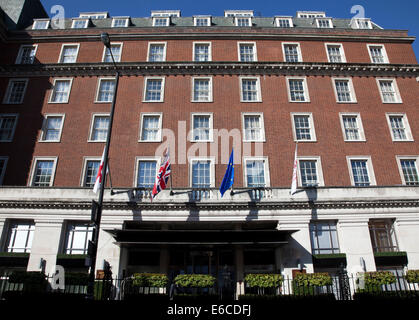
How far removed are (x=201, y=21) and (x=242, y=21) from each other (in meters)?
4.49

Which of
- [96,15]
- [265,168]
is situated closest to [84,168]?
[265,168]

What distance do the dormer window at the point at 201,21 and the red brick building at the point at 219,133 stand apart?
251cm

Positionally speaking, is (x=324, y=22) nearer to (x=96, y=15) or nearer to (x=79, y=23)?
→ (x=96, y=15)

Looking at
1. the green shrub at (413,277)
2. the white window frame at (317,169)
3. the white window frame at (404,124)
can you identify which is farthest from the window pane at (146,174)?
the white window frame at (404,124)

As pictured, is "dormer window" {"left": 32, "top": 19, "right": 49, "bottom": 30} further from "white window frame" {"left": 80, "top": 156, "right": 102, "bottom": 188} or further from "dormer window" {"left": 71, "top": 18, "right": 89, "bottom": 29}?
"white window frame" {"left": 80, "top": 156, "right": 102, "bottom": 188}

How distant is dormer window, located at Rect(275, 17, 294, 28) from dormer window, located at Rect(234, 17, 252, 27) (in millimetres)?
2934

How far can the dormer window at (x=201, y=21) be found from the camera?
3216 centimetres

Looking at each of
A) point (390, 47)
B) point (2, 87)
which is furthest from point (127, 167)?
point (390, 47)

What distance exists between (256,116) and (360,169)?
947 cm

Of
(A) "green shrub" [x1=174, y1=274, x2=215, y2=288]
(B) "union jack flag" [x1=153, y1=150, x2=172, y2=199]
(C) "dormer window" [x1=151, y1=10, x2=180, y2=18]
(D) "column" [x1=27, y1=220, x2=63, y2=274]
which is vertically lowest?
(A) "green shrub" [x1=174, y1=274, x2=215, y2=288]

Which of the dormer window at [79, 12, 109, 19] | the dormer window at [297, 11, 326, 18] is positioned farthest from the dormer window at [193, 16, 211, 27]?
the dormer window at [297, 11, 326, 18]

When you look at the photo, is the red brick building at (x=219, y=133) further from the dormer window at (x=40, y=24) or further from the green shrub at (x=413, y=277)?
the green shrub at (x=413, y=277)

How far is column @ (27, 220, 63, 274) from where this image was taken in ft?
64.9
